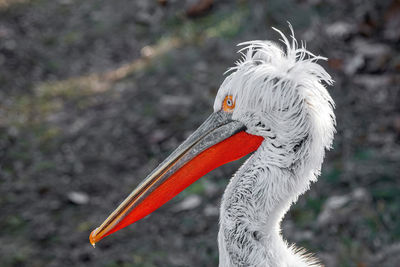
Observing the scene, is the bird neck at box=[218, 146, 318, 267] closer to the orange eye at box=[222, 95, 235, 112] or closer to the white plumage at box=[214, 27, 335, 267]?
the white plumage at box=[214, 27, 335, 267]

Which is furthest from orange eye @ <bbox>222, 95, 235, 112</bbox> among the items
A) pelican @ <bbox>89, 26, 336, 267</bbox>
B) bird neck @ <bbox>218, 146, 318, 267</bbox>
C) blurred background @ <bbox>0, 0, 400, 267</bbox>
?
blurred background @ <bbox>0, 0, 400, 267</bbox>

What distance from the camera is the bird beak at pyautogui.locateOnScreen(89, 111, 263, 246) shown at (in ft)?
8.71

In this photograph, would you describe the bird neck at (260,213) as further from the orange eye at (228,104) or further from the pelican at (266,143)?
the orange eye at (228,104)

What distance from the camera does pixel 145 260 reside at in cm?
438

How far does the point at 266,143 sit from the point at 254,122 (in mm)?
125

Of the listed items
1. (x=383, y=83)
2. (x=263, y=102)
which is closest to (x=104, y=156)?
(x=383, y=83)

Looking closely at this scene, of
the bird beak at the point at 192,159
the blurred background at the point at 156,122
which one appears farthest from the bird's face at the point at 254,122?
the blurred background at the point at 156,122

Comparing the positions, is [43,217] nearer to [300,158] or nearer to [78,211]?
[78,211]

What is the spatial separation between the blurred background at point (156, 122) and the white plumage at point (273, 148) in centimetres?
169

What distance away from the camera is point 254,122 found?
2564 millimetres

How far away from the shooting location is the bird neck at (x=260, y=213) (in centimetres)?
248

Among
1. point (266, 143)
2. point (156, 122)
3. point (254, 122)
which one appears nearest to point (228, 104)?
point (254, 122)

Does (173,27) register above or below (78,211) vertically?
above

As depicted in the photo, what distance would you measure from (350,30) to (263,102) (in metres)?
3.99
